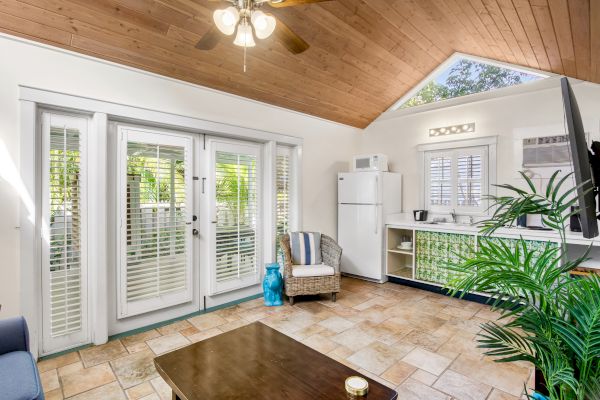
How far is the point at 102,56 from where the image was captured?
2756mm

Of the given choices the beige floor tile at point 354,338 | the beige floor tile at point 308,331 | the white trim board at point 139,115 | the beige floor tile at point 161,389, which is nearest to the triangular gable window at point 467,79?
the white trim board at point 139,115

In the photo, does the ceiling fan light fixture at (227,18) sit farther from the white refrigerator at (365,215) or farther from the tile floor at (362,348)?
the white refrigerator at (365,215)

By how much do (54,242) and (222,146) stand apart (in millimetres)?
1903

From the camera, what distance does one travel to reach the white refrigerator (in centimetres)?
459

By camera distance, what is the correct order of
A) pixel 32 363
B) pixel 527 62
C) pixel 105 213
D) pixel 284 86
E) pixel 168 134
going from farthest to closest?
pixel 284 86 < pixel 527 62 < pixel 168 134 < pixel 105 213 < pixel 32 363

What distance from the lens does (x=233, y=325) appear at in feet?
10.7

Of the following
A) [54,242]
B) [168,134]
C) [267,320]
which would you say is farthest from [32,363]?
[168,134]

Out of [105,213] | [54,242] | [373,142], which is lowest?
[54,242]

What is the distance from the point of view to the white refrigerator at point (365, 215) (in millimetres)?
4594

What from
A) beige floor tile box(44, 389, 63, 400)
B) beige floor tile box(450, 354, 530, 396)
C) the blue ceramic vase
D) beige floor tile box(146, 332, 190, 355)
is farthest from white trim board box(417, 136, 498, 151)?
beige floor tile box(44, 389, 63, 400)

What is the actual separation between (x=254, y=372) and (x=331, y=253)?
2.56 meters

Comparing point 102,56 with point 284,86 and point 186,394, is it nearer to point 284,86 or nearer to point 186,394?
point 284,86

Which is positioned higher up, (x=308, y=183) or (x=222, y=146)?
(x=222, y=146)

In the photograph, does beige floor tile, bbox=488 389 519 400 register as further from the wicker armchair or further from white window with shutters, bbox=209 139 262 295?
white window with shutters, bbox=209 139 262 295
